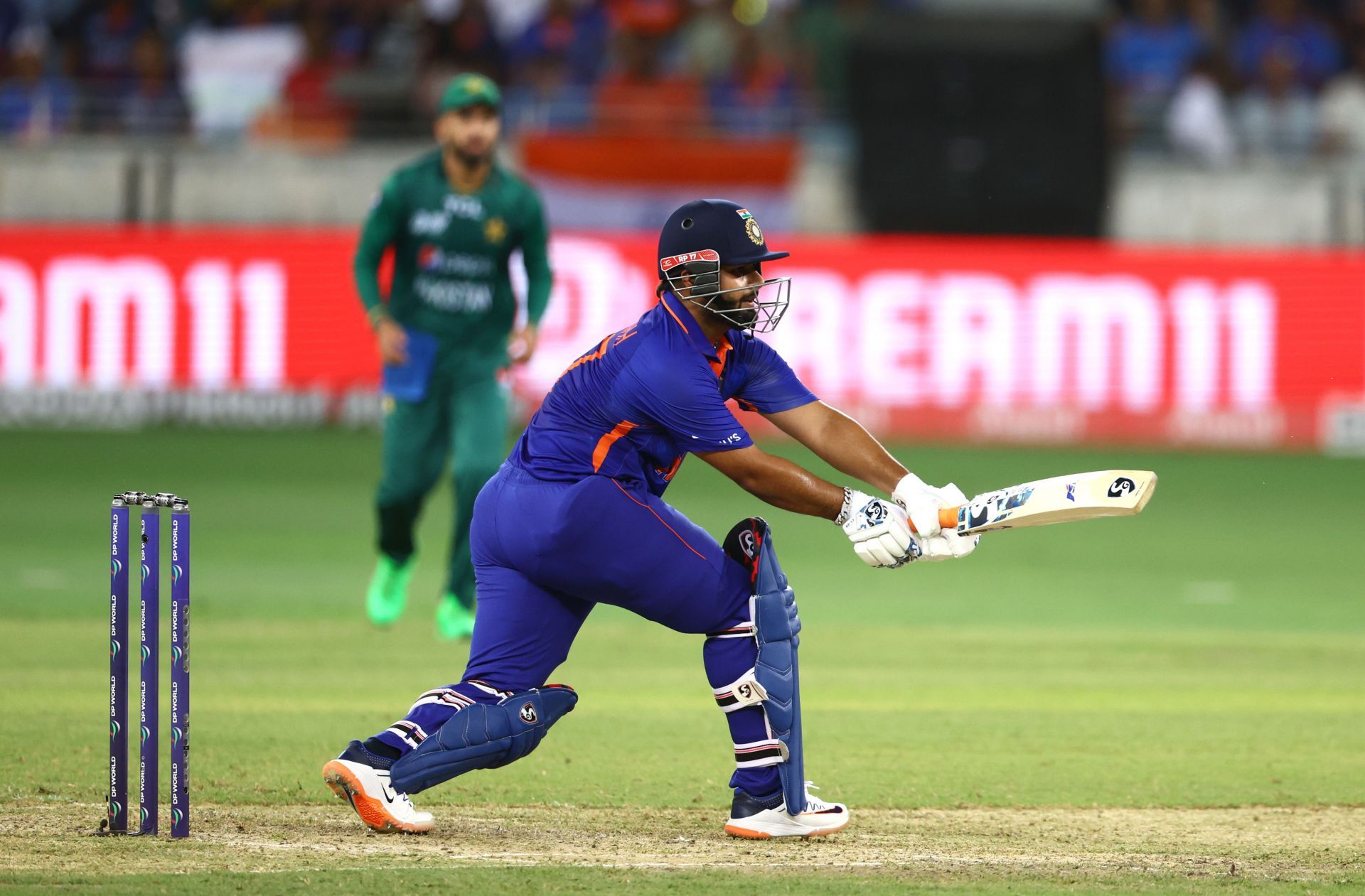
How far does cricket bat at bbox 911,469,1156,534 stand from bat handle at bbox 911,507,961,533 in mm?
30

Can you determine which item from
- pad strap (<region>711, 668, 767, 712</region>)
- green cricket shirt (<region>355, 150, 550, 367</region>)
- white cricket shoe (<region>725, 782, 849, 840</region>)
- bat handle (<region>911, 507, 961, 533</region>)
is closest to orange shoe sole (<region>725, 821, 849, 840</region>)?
white cricket shoe (<region>725, 782, 849, 840</region>)

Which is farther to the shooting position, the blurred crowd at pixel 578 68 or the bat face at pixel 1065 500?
the blurred crowd at pixel 578 68

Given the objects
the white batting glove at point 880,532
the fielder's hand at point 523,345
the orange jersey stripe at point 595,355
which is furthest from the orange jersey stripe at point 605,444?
the fielder's hand at point 523,345

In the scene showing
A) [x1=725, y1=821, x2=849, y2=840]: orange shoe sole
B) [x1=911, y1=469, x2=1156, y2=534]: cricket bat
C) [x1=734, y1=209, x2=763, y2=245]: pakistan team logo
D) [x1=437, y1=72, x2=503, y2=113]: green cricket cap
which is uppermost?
[x1=437, y1=72, x2=503, y2=113]: green cricket cap

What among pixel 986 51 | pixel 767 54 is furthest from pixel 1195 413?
pixel 767 54

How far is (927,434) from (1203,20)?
703 cm

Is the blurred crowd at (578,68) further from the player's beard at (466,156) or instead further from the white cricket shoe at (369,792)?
the white cricket shoe at (369,792)

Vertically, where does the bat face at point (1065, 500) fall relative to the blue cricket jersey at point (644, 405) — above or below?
below

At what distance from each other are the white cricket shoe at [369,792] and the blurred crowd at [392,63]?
16.1m

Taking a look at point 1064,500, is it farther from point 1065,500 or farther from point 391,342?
point 391,342

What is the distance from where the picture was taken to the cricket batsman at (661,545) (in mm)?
5711

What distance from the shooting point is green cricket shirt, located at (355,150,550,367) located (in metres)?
9.87

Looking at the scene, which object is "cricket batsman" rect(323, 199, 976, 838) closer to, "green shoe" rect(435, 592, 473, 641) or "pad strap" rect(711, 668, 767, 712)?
"pad strap" rect(711, 668, 767, 712)

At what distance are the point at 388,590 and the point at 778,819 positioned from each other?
4.65 metres
